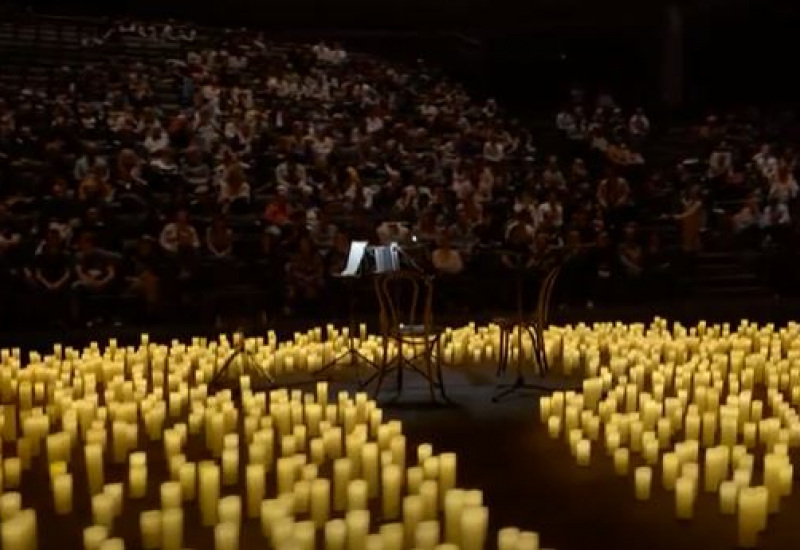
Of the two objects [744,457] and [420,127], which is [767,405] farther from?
[420,127]

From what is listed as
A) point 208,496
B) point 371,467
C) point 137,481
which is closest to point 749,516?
point 371,467

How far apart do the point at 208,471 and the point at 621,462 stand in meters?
1.67

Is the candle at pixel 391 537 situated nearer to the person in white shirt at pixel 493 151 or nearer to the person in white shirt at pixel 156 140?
the person in white shirt at pixel 156 140

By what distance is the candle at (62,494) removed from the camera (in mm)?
3807

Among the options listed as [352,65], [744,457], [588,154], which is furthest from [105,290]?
[352,65]

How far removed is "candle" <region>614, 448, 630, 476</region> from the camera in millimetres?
4328

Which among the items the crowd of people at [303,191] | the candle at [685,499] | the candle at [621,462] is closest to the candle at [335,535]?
the candle at [685,499]

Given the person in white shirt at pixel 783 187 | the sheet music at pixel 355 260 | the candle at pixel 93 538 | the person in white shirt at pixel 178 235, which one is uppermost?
the person in white shirt at pixel 783 187

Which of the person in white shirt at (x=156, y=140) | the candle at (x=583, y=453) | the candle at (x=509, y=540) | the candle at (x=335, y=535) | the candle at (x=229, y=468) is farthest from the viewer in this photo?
the person in white shirt at (x=156, y=140)

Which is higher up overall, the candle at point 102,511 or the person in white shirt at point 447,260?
the person in white shirt at point 447,260

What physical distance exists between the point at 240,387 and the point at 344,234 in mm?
4024

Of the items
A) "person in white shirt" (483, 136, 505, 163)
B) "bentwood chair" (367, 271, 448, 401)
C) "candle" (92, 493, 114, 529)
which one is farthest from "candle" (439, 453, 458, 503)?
"person in white shirt" (483, 136, 505, 163)

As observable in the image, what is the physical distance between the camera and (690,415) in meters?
4.81

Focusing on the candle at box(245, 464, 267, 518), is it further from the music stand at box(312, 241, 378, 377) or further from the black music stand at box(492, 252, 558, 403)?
the black music stand at box(492, 252, 558, 403)
